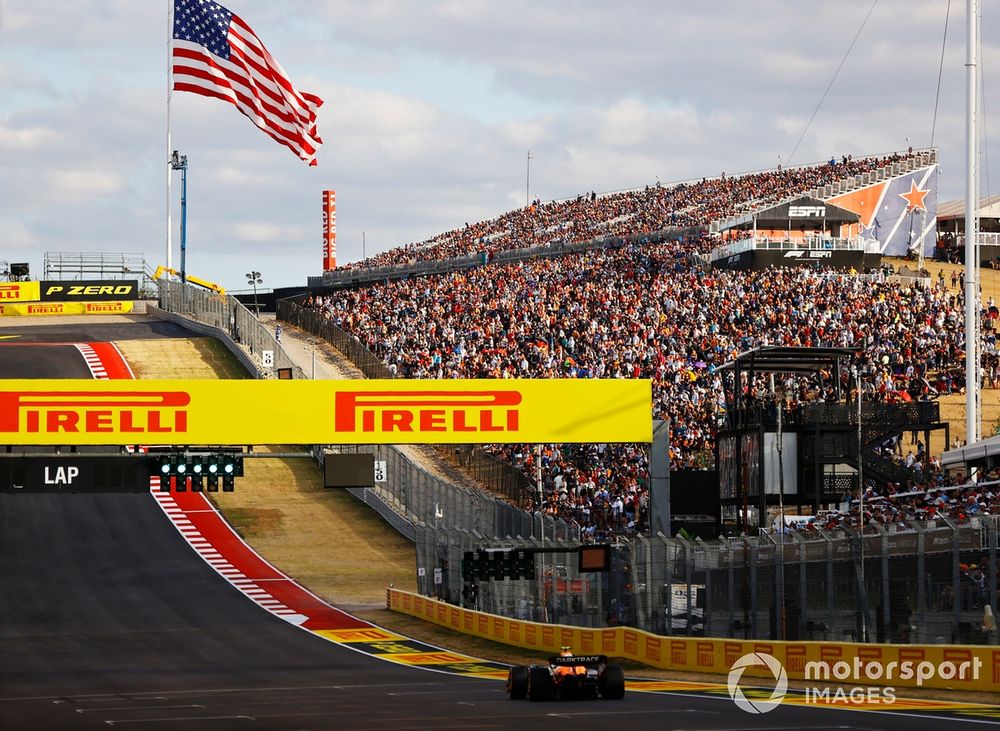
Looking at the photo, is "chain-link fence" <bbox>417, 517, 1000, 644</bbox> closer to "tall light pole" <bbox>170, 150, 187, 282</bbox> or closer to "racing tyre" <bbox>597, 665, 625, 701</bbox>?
"racing tyre" <bbox>597, 665, 625, 701</bbox>

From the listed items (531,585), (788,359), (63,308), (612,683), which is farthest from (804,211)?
(612,683)

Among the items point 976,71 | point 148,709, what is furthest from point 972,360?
point 148,709

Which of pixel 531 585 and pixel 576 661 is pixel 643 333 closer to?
pixel 531 585

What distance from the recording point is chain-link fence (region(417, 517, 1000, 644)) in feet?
73.7

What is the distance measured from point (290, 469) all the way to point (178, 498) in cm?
475

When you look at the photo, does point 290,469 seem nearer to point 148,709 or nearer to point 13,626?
point 13,626

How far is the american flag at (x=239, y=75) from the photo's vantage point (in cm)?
4691

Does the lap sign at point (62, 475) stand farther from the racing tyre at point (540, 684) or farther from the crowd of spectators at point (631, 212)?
the crowd of spectators at point (631, 212)

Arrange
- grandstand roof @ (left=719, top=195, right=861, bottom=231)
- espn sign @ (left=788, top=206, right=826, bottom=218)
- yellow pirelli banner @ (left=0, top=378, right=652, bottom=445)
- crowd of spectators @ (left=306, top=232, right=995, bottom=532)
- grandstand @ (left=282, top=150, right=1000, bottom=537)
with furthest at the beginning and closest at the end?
espn sign @ (left=788, top=206, right=826, bottom=218), grandstand roof @ (left=719, top=195, right=861, bottom=231), crowd of spectators @ (left=306, top=232, right=995, bottom=532), grandstand @ (left=282, top=150, right=1000, bottom=537), yellow pirelli banner @ (left=0, top=378, right=652, bottom=445)

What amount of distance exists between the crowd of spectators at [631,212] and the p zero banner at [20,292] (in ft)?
64.3

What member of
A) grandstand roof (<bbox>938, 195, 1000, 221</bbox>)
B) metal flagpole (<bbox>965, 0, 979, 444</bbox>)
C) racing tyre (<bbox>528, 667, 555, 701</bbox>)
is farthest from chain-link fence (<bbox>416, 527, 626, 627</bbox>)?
grandstand roof (<bbox>938, 195, 1000, 221</bbox>)

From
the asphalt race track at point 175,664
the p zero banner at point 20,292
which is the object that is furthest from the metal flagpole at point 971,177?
the p zero banner at point 20,292

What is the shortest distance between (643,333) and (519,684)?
33360 millimetres

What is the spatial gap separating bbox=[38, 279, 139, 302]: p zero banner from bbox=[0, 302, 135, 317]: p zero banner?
53 cm
